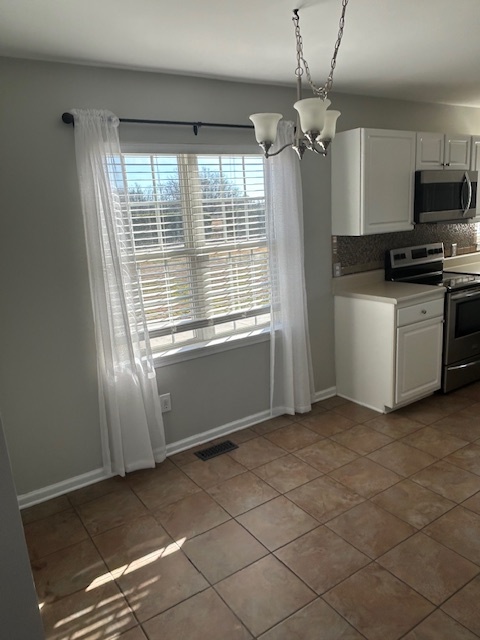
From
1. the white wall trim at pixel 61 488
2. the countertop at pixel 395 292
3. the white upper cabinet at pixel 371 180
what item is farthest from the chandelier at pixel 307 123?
the white wall trim at pixel 61 488

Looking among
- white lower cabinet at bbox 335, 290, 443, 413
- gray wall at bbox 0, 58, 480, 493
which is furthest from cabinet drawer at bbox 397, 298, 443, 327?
gray wall at bbox 0, 58, 480, 493

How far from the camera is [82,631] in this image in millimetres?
1836

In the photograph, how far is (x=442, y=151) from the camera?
3770 millimetres

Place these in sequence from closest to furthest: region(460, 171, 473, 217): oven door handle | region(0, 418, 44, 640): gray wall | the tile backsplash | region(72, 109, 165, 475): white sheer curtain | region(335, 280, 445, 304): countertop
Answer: region(0, 418, 44, 640): gray wall, region(72, 109, 165, 475): white sheer curtain, region(335, 280, 445, 304): countertop, the tile backsplash, region(460, 171, 473, 217): oven door handle

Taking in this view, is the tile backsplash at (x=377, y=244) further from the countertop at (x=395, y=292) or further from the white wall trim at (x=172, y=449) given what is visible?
the white wall trim at (x=172, y=449)

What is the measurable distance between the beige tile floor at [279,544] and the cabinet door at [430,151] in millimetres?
2034

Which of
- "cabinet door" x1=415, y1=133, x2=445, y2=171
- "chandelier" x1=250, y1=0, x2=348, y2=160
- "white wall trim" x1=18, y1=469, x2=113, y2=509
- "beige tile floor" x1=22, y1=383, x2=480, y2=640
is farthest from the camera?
"cabinet door" x1=415, y1=133, x2=445, y2=171

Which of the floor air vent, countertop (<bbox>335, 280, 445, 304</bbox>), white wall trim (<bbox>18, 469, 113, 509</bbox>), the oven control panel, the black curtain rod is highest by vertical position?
the black curtain rod

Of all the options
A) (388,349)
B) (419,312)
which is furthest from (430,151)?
(388,349)

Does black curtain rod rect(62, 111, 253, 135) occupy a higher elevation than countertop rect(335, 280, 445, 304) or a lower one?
higher

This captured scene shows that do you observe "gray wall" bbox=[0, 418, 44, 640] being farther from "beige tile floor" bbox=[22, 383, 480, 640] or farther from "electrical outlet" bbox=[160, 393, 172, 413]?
"electrical outlet" bbox=[160, 393, 172, 413]

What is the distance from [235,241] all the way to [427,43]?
156cm

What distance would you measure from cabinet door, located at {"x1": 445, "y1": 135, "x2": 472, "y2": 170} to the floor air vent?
9.24 feet

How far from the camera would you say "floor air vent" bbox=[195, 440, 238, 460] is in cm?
309
